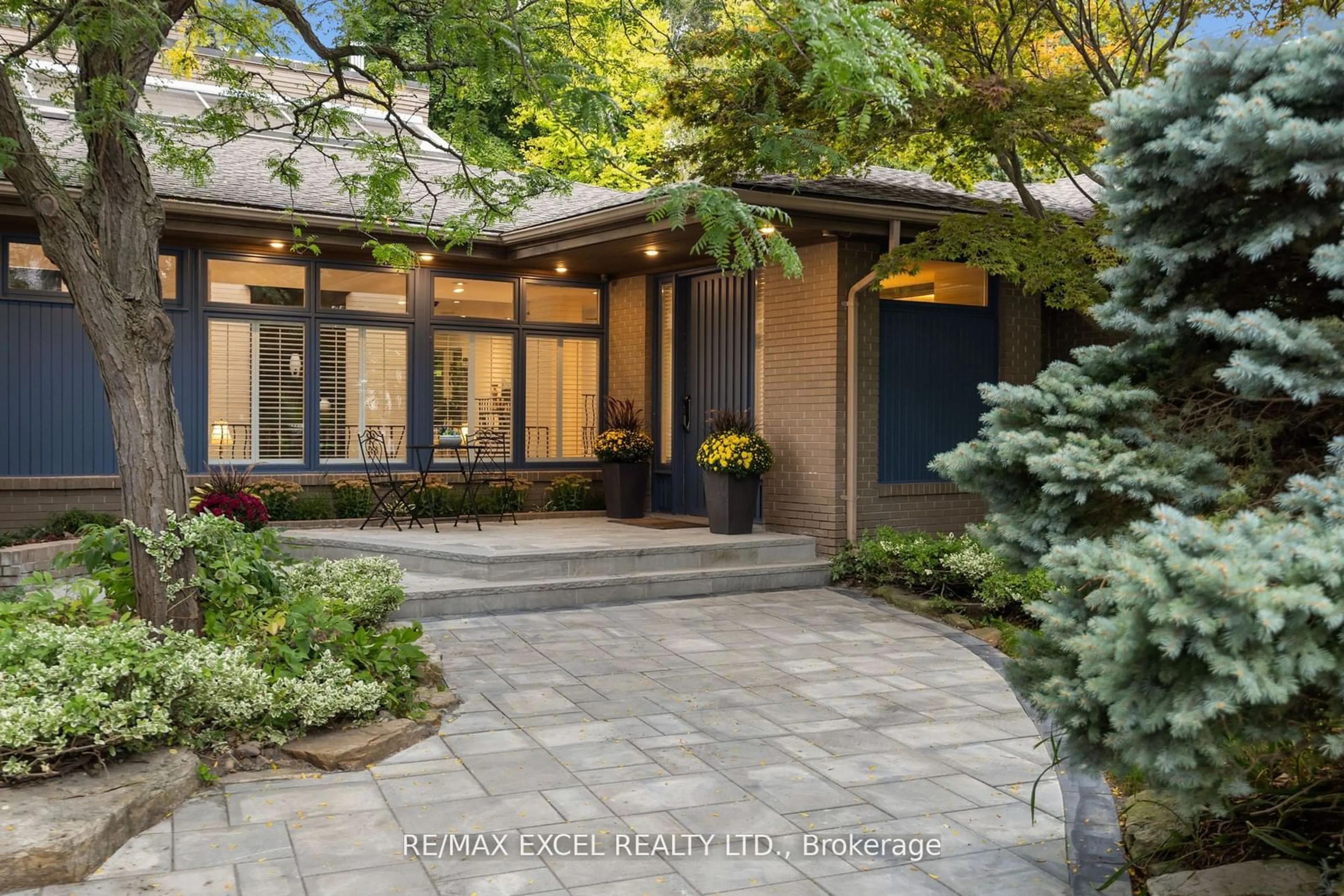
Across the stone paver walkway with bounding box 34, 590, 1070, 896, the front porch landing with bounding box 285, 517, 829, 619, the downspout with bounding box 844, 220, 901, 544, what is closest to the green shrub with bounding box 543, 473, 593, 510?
the front porch landing with bounding box 285, 517, 829, 619

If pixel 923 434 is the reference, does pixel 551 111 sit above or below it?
above

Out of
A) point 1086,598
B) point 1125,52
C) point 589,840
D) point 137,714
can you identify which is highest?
point 1125,52

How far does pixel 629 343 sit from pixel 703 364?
4.09 ft

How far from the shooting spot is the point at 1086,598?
265cm

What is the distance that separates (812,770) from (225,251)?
829 cm

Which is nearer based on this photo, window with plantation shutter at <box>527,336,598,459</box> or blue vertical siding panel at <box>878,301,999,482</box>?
blue vertical siding panel at <box>878,301,999,482</box>

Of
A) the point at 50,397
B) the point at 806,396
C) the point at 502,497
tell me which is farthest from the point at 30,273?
the point at 806,396

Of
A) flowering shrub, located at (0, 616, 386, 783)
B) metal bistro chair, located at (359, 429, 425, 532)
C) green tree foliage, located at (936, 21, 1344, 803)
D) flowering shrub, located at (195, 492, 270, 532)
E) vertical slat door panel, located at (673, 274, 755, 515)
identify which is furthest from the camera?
vertical slat door panel, located at (673, 274, 755, 515)

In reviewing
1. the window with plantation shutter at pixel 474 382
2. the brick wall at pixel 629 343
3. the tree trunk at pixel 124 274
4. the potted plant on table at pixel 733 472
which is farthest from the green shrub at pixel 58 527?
the brick wall at pixel 629 343

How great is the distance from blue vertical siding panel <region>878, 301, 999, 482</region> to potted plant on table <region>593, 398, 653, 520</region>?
263 centimetres

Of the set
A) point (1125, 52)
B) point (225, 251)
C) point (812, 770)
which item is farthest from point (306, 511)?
point (1125, 52)

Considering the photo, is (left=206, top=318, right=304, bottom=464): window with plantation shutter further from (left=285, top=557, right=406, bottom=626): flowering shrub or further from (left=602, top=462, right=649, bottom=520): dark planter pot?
(left=285, top=557, right=406, bottom=626): flowering shrub

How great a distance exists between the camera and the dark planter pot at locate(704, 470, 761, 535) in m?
9.71

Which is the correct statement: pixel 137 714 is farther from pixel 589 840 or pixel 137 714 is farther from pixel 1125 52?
pixel 1125 52
